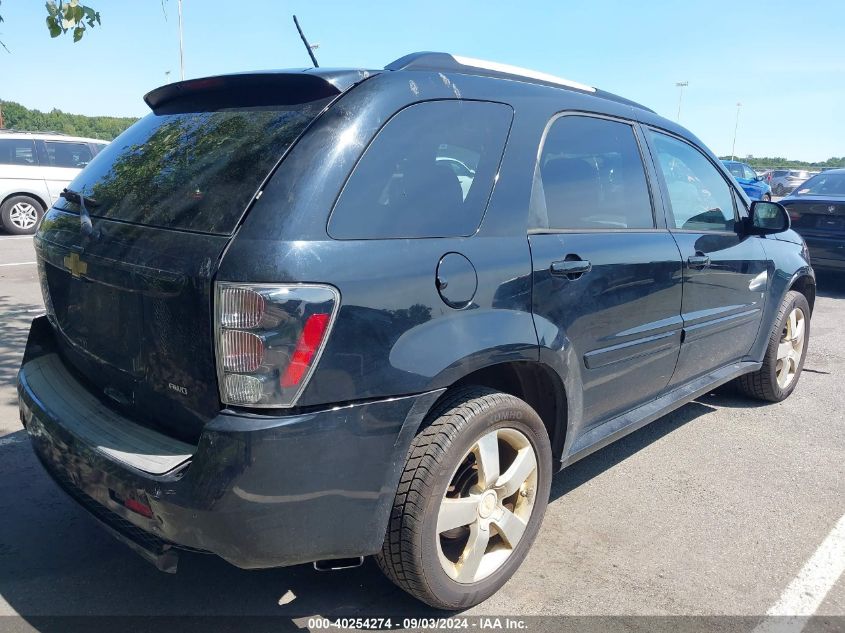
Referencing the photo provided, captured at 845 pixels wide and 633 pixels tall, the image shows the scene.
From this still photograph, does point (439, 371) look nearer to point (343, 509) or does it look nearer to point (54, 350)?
point (343, 509)

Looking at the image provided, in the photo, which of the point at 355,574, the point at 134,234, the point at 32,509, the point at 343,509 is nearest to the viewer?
the point at 343,509

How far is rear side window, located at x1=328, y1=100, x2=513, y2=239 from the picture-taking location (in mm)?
2146

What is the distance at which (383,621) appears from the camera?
246 cm

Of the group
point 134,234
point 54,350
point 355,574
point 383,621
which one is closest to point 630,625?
point 383,621

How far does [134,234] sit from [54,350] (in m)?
0.95

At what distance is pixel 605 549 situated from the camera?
9.73 ft

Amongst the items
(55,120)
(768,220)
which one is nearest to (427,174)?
(768,220)

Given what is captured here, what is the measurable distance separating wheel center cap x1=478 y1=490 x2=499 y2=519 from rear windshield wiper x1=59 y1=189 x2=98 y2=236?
1.69m

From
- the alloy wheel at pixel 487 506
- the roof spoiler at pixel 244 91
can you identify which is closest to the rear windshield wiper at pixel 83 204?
the roof spoiler at pixel 244 91

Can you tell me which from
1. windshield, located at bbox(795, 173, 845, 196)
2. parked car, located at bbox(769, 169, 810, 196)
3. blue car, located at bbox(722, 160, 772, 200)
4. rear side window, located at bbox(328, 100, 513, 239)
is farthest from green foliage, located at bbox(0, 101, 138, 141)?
rear side window, located at bbox(328, 100, 513, 239)

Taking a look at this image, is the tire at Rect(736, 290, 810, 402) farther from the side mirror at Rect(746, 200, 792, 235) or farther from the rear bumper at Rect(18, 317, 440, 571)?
the rear bumper at Rect(18, 317, 440, 571)

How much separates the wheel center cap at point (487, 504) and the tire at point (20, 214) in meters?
12.1

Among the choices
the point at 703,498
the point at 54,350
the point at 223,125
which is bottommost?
the point at 703,498

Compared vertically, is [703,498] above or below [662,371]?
below
